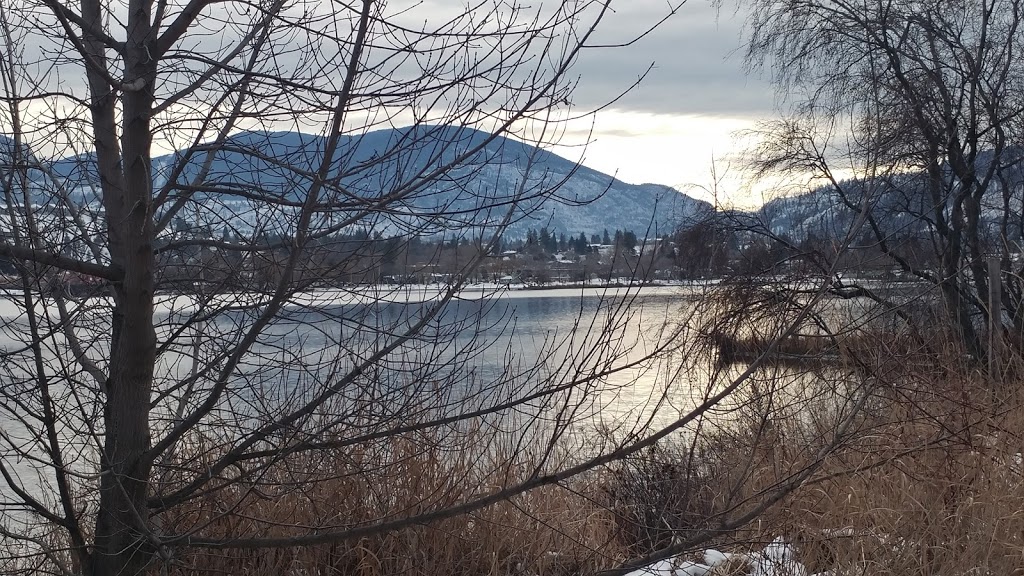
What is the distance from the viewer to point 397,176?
3135mm

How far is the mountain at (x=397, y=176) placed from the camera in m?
3.06

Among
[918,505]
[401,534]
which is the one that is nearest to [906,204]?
[918,505]

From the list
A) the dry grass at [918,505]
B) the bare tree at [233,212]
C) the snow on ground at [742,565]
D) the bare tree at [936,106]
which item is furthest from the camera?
the bare tree at [936,106]

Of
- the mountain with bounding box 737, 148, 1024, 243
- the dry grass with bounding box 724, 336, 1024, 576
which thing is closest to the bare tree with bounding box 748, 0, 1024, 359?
the mountain with bounding box 737, 148, 1024, 243

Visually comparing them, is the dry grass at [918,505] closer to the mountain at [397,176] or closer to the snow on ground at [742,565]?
the snow on ground at [742,565]

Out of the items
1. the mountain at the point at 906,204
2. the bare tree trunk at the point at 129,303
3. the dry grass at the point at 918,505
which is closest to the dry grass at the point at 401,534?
the dry grass at the point at 918,505

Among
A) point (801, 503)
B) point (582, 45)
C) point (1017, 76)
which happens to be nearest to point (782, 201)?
point (1017, 76)

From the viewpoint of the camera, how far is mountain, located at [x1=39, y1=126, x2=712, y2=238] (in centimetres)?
306

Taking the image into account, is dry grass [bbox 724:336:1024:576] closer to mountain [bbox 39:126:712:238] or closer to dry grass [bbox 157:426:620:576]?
dry grass [bbox 157:426:620:576]

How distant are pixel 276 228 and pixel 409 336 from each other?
60 cm

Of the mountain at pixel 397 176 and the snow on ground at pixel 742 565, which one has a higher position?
the mountain at pixel 397 176

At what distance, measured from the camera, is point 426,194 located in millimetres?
3234

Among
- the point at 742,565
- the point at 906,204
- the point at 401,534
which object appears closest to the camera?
the point at 742,565

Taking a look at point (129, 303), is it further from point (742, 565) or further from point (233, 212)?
point (742, 565)
